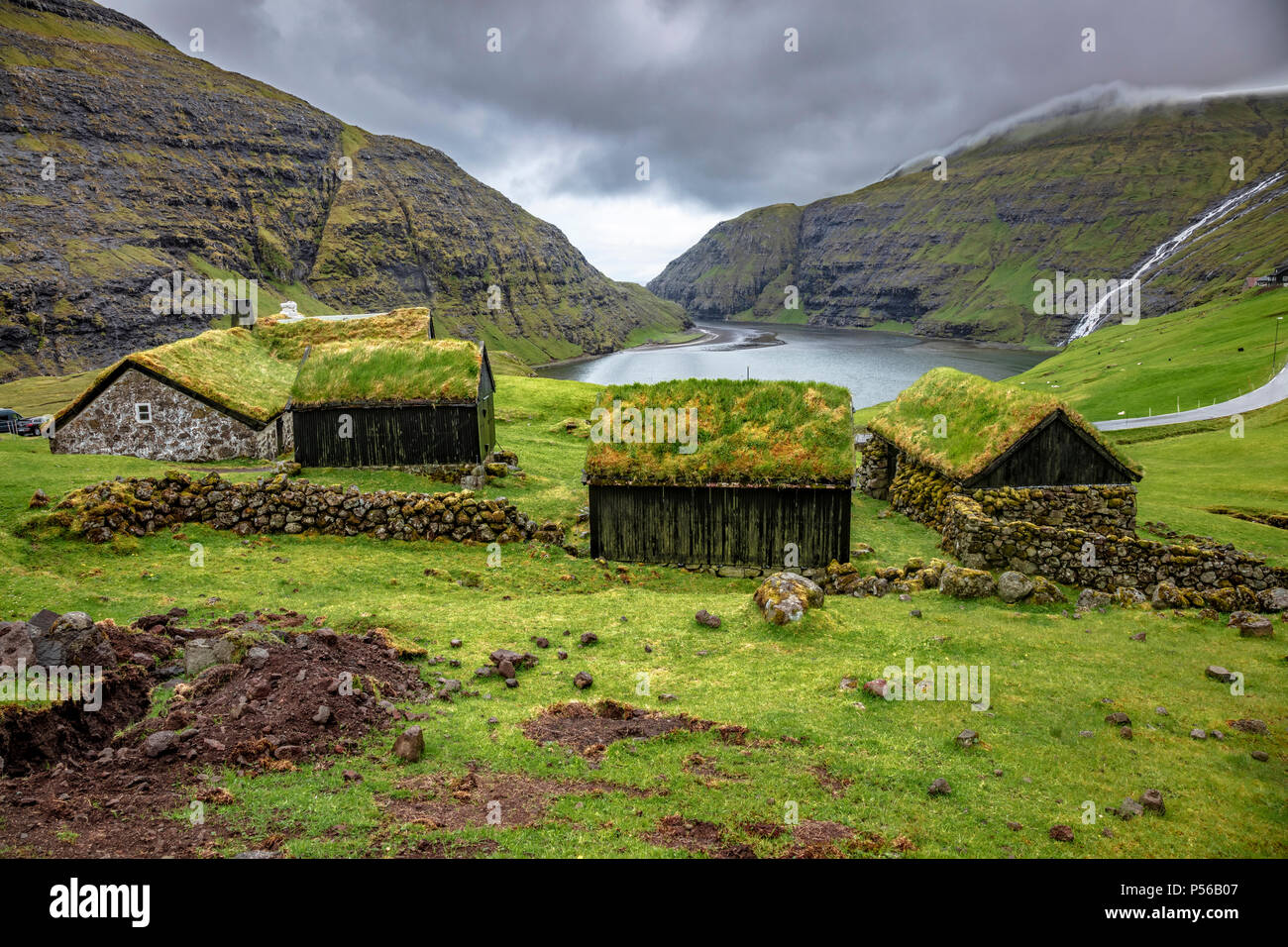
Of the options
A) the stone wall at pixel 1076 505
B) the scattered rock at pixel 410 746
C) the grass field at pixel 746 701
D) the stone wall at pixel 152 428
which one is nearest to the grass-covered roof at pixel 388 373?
the stone wall at pixel 152 428

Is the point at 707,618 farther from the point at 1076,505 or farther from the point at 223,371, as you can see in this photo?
the point at 223,371

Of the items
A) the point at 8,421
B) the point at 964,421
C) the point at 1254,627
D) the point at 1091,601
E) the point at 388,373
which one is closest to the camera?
the point at 1254,627

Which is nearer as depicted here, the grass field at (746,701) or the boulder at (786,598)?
the grass field at (746,701)

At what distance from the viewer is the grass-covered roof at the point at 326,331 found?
42531mm

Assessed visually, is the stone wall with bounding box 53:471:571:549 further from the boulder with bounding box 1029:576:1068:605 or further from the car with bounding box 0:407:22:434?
the car with bounding box 0:407:22:434

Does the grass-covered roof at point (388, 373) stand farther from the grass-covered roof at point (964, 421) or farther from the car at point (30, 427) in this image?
the car at point (30, 427)

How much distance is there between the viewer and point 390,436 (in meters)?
Result: 33.9

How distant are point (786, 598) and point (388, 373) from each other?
84.1 ft

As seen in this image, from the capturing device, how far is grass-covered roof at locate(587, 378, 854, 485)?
23.3 metres

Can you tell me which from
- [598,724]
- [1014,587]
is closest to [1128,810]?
[598,724]

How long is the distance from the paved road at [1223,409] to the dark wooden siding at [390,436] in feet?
175

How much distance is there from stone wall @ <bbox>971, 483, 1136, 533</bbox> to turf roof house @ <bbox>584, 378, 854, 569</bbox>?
670cm

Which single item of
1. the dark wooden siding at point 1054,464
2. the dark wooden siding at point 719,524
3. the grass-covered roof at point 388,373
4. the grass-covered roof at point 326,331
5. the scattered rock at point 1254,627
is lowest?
the scattered rock at point 1254,627

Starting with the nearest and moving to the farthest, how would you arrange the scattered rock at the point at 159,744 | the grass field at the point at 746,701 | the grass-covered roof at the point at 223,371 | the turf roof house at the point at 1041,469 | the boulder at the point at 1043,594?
the grass field at the point at 746,701 < the scattered rock at the point at 159,744 < the boulder at the point at 1043,594 < the turf roof house at the point at 1041,469 < the grass-covered roof at the point at 223,371
